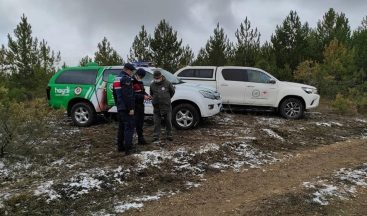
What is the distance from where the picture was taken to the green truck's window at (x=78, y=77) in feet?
36.8

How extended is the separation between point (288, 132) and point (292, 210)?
5422 mm

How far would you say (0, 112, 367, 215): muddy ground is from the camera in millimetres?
6016

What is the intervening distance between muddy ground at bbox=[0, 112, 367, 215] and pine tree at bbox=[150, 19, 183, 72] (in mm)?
12395

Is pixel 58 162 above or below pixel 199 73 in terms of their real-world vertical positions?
below

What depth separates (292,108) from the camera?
13.2 m

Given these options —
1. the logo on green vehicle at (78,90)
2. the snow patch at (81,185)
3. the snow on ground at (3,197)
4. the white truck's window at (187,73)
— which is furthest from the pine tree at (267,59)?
the snow on ground at (3,197)

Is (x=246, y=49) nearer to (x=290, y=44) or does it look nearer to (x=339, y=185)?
(x=290, y=44)

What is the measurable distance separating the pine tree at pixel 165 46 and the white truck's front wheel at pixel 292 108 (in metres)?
10.5

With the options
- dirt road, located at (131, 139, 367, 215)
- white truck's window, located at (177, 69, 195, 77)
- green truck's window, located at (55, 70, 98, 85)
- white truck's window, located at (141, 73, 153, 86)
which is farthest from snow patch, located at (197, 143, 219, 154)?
white truck's window, located at (177, 69, 195, 77)

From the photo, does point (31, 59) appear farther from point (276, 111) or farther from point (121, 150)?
point (121, 150)

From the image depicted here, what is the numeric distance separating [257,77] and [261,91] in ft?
1.68

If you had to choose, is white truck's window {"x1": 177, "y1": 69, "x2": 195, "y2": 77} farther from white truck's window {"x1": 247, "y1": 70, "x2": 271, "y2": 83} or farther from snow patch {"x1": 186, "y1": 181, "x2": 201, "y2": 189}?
snow patch {"x1": 186, "y1": 181, "x2": 201, "y2": 189}

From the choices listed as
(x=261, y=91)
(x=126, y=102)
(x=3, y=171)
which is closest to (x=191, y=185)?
(x=126, y=102)

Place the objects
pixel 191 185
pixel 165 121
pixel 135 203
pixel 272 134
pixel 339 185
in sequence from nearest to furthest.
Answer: pixel 135 203
pixel 191 185
pixel 339 185
pixel 165 121
pixel 272 134
